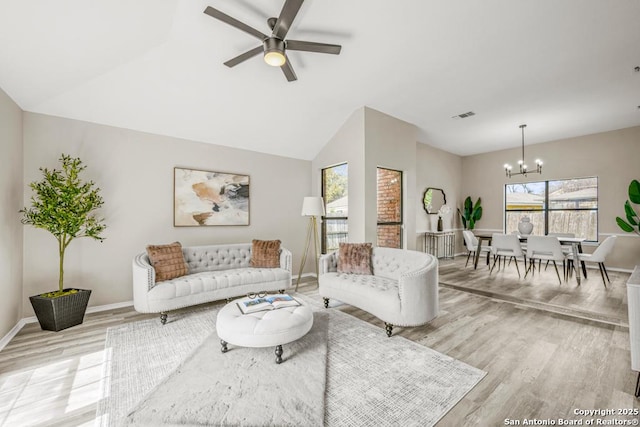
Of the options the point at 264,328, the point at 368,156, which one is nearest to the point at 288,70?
the point at 368,156

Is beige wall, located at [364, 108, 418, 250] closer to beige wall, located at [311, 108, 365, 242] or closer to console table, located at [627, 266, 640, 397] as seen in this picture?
beige wall, located at [311, 108, 365, 242]

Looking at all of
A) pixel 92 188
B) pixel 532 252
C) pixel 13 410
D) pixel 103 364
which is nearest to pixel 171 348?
pixel 103 364

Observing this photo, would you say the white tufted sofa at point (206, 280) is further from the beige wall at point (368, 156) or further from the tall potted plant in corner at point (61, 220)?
the beige wall at point (368, 156)

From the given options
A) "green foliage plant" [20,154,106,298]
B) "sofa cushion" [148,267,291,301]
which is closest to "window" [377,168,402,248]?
"sofa cushion" [148,267,291,301]

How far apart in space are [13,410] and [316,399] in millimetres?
2040

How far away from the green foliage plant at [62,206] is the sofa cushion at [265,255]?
200 centimetres

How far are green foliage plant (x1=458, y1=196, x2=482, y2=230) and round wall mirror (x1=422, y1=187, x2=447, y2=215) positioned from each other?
91cm

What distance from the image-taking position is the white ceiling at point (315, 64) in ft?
8.21

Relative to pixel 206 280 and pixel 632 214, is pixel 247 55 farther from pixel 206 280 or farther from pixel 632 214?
pixel 632 214

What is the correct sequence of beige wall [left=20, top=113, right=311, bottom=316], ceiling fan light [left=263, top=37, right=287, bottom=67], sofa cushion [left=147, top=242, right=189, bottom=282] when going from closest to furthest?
ceiling fan light [left=263, top=37, right=287, bottom=67], beige wall [left=20, top=113, right=311, bottom=316], sofa cushion [left=147, top=242, right=189, bottom=282]

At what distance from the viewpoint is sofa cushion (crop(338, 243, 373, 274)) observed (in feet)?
12.4

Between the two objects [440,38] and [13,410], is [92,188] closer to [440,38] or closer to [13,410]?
[13,410]

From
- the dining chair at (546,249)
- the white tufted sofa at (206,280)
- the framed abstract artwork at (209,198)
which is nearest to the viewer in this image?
the white tufted sofa at (206,280)

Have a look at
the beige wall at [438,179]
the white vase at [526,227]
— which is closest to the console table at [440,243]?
the beige wall at [438,179]
